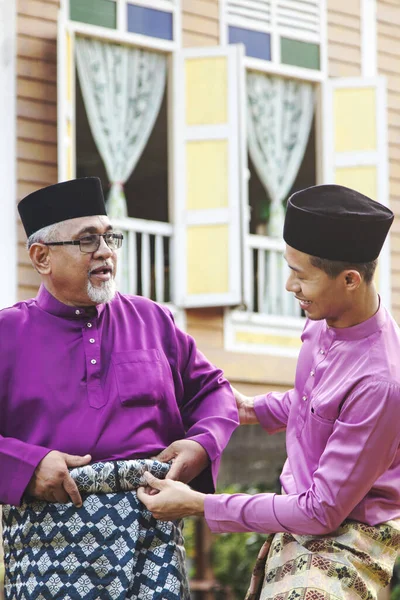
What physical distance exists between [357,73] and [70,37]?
2652 millimetres

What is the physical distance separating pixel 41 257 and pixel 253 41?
652 cm

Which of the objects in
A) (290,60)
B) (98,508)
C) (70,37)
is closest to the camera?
(98,508)

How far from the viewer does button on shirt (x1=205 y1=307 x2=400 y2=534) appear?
10.3 ft

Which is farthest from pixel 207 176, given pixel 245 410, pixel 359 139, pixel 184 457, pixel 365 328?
pixel 365 328

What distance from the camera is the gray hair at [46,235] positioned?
3.69 metres

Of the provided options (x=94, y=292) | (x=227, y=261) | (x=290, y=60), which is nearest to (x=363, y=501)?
(x=94, y=292)

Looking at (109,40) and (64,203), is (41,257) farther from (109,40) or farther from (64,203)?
(109,40)

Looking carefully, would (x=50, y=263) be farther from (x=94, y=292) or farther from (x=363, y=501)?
(x=363, y=501)

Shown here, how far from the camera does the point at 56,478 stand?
3.46 m

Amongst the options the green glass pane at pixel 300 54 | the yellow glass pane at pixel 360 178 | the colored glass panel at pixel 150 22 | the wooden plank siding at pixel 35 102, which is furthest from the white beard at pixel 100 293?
the green glass pane at pixel 300 54

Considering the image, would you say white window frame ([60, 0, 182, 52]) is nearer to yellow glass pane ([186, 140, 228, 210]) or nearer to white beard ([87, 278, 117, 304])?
yellow glass pane ([186, 140, 228, 210])

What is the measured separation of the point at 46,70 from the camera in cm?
888

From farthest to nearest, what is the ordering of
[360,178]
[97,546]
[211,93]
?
1. [360,178]
2. [211,93]
3. [97,546]

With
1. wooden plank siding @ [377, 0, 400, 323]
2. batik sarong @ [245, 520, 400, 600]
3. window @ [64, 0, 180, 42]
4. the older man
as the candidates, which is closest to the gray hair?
the older man
